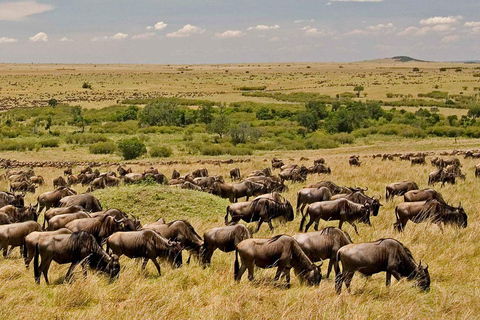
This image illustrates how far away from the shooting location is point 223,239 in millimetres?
9617

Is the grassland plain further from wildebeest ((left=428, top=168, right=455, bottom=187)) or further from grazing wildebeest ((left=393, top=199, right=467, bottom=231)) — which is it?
wildebeest ((left=428, top=168, right=455, bottom=187))

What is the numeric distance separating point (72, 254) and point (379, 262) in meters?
5.40

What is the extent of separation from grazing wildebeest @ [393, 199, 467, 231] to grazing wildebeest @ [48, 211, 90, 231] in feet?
26.1

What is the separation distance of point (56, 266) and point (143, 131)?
49201 mm

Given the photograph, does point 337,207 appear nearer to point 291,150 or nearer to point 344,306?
point 344,306

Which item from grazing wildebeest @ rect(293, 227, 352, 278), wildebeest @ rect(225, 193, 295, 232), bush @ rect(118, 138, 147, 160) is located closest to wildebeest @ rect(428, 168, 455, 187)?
wildebeest @ rect(225, 193, 295, 232)

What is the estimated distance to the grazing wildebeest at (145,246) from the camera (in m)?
9.09

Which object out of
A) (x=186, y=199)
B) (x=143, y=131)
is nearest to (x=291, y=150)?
(x=143, y=131)

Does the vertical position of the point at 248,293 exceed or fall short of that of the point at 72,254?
it falls short

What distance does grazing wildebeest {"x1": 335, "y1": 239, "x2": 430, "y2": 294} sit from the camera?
7.96 meters

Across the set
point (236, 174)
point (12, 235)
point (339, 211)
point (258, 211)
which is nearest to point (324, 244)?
point (339, 211)

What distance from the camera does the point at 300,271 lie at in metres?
8.19

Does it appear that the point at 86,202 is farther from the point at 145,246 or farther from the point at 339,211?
the point at 339,211

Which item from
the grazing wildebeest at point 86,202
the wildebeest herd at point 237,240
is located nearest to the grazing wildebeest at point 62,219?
the wildebeest herd at point 237,240
